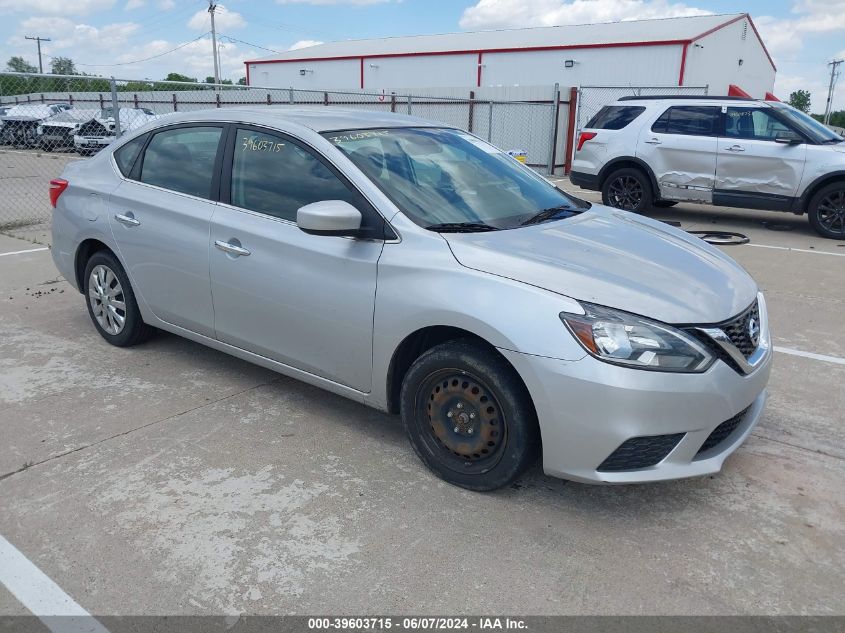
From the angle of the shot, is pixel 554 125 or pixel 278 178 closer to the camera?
pixel 278 178

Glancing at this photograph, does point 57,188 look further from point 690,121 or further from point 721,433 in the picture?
point 690,121

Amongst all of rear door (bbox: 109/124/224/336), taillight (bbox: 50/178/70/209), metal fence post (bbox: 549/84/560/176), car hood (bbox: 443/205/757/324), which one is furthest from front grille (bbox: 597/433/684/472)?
metal fence post (bbox: 549/84/560/176)

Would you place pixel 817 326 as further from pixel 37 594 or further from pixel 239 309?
pixel 37 594

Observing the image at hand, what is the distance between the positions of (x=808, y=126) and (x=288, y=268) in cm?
896

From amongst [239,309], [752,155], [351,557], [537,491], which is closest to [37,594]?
[351,557]

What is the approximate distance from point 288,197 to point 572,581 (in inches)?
92.6

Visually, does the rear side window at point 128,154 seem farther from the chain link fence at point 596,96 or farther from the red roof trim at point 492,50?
the red roof trim at point 492,50

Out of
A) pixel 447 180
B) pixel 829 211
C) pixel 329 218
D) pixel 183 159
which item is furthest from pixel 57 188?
pixel 829 211

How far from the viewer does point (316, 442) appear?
3662mm

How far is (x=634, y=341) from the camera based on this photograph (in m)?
2.73

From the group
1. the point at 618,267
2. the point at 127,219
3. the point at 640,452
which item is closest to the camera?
the point at 640,452

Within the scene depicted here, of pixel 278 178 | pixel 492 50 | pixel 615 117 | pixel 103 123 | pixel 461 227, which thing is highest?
pixel 492 50

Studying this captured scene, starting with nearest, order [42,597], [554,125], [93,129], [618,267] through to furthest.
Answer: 1. [42,597]
2. [618,267]
3. [93,129]
4. [554,125]

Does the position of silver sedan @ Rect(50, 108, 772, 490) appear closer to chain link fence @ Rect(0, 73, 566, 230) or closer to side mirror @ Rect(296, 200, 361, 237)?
side mirror @ Rect(296, 200, 361, 237)
